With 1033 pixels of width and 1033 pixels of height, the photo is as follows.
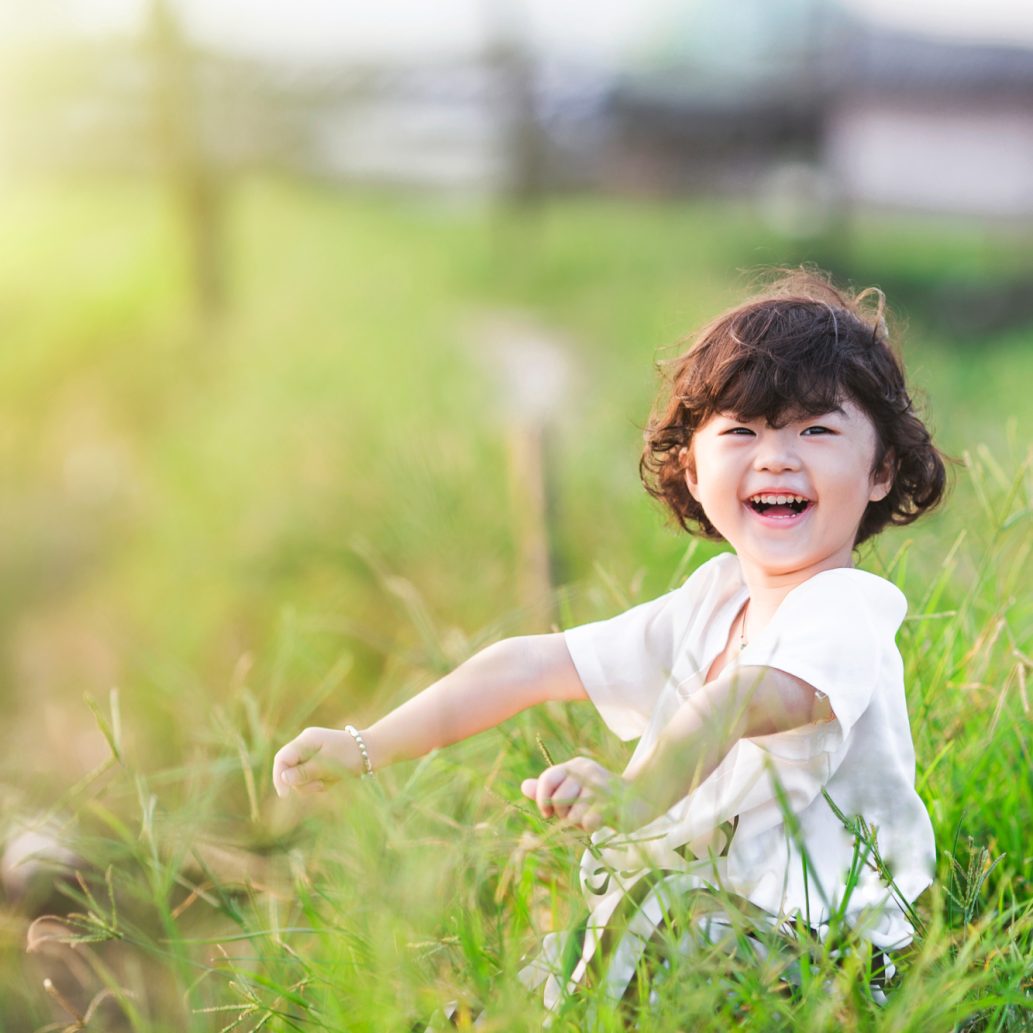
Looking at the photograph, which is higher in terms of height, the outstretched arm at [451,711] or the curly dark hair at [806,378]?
the curly dark hair at [806,378]

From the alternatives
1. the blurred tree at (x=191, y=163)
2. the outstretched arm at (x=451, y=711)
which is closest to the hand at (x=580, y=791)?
the outstretched arm at (x=451, y=711)

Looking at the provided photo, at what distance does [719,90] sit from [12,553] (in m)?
11.2

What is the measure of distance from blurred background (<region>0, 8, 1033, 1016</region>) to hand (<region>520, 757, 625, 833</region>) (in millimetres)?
637

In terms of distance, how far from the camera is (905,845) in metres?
1.34

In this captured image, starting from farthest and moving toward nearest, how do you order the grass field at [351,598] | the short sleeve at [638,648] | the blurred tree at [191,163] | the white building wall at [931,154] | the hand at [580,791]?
the white building wall at [931,154]
the blurred tree at [191,163]
the short sleeve at [638,648]
the grass field at [351,598]
the hand at [580,791]

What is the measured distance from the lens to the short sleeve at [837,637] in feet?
4.05

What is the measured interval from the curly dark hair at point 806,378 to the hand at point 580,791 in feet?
1.33

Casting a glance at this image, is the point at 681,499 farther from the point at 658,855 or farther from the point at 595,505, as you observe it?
the point at 595,505

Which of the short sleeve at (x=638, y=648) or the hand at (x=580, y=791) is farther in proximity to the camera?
the short sleeve at (x=638, y=648)

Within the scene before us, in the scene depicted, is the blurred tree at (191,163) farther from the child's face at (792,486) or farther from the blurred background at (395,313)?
the child's face at (792,486)

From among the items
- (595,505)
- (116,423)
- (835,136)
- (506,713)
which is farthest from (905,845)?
(835,136)

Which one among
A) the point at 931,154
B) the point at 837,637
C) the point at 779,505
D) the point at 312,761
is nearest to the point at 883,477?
the point at 779,505

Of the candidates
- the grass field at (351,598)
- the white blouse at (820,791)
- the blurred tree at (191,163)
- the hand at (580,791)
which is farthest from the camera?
the blurred tree at (191,163)

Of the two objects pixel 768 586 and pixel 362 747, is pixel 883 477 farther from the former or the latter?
pixel 362 747
